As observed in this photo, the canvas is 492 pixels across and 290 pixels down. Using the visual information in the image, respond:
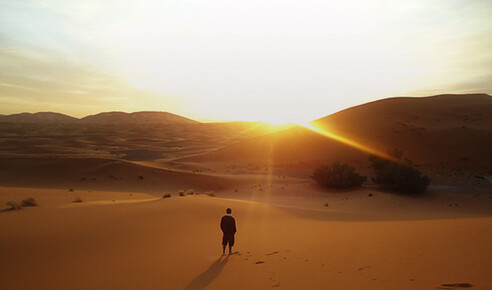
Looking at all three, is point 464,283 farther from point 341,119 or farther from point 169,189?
point 341,119

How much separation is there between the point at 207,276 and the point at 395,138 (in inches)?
1619

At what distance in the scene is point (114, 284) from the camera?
604 cm

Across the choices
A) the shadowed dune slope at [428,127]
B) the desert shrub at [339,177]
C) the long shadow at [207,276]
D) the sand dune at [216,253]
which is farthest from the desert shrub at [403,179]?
the long shadow at [207,276]

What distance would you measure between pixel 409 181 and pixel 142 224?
17.6 metres

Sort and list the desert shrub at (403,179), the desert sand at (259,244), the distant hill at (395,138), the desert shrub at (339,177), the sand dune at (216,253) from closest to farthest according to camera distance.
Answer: the sand dune at (216,253)
the desert sand at (259,244)
the desert shrub at (403,179)
the desert shrub at (339,177)
the distant hill at (395,138)

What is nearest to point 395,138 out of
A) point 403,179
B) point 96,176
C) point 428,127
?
point 428,127

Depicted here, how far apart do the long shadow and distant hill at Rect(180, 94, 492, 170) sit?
30782 millimetres

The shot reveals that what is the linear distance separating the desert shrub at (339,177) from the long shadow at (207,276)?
657 inches

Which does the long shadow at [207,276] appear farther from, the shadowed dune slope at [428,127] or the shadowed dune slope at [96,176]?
the shadowed dune slope at [428,127]

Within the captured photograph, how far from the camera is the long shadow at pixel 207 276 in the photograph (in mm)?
5950

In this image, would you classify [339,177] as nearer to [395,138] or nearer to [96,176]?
A: [96,176]

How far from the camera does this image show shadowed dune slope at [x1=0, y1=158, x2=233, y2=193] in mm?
25188

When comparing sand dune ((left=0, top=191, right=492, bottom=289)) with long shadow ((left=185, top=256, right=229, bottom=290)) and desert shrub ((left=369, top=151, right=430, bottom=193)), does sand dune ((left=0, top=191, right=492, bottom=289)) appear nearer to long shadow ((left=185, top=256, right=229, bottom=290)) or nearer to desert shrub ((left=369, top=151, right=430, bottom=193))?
long shadow ((left=185, top=256, right=229, bottom=290))

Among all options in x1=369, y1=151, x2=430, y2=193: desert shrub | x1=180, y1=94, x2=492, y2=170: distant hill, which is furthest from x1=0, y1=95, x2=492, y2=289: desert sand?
x1=180, y1=94, x2=492, y2=170: distant hill
